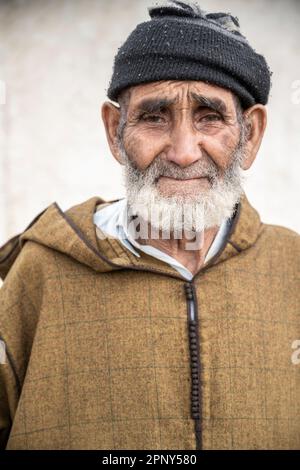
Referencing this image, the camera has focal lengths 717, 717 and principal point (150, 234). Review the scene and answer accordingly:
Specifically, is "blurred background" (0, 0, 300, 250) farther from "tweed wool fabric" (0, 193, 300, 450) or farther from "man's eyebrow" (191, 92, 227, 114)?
"man's eyebrow" (191, 92, 227, 114)

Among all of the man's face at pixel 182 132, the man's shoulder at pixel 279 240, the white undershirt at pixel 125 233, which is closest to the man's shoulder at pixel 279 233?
the man's shoulder at pixel 279 240

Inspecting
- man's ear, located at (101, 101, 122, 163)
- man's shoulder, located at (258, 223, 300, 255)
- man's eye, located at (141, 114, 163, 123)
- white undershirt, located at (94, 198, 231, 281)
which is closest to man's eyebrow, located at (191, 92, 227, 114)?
man's eye, located at (141, 114, 163, 123)

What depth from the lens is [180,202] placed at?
2.49m

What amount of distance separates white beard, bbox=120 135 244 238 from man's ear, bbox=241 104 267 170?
0.09m

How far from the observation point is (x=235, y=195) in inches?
104

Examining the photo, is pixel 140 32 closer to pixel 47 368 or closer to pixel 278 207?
pixel 47 368

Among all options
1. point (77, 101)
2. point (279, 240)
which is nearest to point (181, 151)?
point (279, 240)

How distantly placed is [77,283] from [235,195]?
66cm

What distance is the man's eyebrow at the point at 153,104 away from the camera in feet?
7.91

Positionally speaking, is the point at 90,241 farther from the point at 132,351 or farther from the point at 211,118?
the point at 211,118

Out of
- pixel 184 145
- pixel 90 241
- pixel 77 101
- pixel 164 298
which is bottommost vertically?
pixel 164 298

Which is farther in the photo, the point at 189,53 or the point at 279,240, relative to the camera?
the point at 279,240

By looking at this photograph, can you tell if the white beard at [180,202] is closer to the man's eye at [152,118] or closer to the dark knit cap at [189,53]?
the man's eye at [152,118]

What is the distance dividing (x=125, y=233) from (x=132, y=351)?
439 millimetres
